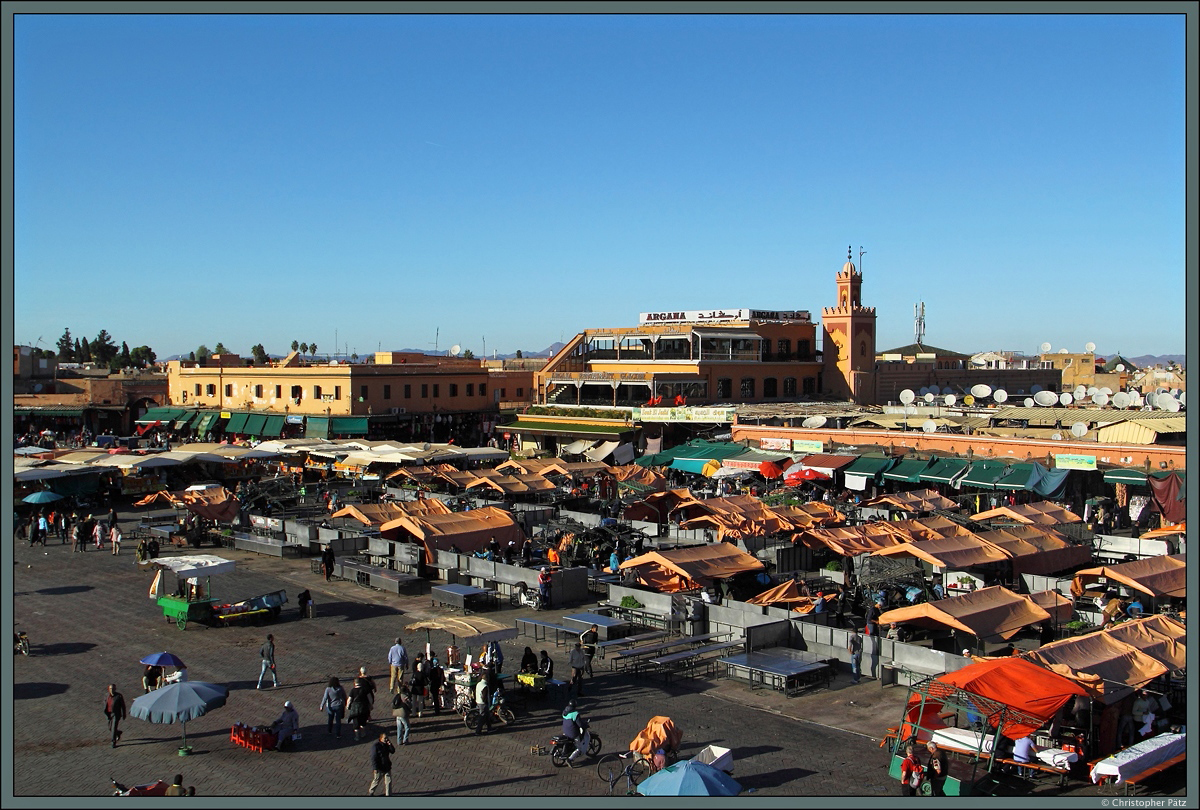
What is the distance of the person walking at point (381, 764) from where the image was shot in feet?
42.3

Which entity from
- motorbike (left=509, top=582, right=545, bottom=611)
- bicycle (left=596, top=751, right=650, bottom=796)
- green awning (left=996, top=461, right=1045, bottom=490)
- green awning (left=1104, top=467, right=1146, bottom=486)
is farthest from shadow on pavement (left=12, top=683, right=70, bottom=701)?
green awning (left=1104, top=467, right=1146, bottom=486)

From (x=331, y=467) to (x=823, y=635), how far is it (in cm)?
3177

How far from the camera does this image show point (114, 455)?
42.5 metres

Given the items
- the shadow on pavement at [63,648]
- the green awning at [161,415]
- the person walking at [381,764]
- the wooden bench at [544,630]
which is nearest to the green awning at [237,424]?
the green awning at [161,415]

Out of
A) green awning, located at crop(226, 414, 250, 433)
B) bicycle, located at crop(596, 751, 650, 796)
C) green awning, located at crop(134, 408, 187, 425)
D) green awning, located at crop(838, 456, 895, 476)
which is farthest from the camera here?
green awning, located at crop(134, 408, 187, 425)

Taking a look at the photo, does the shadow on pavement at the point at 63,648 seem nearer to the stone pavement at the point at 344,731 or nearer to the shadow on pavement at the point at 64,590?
the stone pavement at the point at 344,731

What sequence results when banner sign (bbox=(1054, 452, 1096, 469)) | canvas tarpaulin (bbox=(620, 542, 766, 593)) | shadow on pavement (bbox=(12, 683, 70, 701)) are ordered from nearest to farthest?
shadow on pavement (bbox=(12, 683, 70, 701)) < canvas tarpaulin (bbox=(620, 542, 766, 593)) < banner sign (bbox=(1054, 452, 1096, 469))

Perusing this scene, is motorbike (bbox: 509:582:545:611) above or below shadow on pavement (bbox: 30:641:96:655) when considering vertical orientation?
above

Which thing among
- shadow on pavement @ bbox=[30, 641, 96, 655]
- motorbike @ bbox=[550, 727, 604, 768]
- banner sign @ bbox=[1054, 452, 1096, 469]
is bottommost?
shadow on pavement @ bbox=[30, 641, 96, 655]

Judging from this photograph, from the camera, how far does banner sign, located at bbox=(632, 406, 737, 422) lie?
49719 mm

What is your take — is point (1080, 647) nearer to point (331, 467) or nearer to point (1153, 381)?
point (331, 467)

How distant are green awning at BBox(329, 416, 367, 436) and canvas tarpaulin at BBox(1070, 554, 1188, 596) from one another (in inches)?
1613

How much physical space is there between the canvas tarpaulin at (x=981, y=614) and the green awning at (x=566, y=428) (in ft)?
108

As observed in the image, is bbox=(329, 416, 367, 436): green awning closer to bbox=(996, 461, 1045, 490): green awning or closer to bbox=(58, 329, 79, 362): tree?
bbox=(996, 461, 1045, 490): green awning
